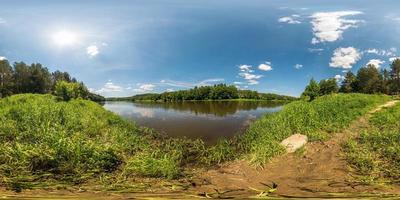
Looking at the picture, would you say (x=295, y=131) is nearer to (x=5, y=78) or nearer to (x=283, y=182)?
(x=283, y=182)

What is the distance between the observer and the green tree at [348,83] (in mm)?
66369

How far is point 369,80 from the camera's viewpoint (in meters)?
59.6

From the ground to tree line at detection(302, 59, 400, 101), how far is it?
5366 centimetres

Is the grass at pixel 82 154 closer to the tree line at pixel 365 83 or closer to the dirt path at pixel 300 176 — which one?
the dirt path at pixel 300 176

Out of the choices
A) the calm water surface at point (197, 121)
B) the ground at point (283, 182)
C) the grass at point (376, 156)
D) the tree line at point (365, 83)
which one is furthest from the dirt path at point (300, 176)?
the tree line at point (365, 83)

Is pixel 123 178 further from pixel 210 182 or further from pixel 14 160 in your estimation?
pixel 14 160

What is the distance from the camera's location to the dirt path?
19.2ft

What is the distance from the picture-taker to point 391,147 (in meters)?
8.33

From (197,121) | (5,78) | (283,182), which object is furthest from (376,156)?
(5,78)

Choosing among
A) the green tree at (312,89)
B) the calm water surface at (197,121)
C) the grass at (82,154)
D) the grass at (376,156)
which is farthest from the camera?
the green tree at (312,89)

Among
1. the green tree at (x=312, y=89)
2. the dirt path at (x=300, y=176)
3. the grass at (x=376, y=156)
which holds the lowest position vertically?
the dirt path at (x=300, y=176)

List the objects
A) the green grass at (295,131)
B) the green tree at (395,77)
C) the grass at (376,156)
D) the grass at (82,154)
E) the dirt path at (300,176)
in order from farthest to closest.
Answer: the green tree at (395,77) → the green grass at (295,131) → the grass at (376,156) → the grass at (82,154) → the dirt path at (300,176)

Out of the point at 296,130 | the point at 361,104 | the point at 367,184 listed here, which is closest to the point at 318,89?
the point at 361,104

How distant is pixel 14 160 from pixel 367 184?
7250mm
